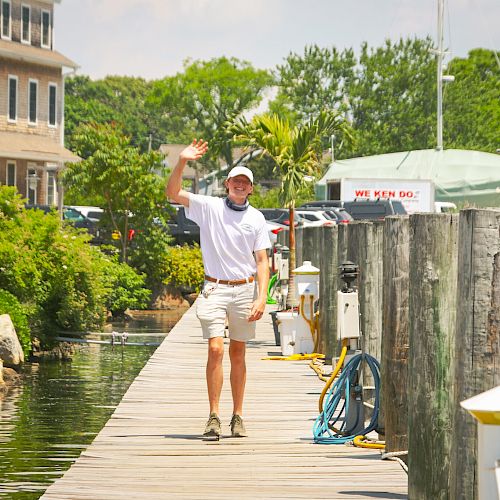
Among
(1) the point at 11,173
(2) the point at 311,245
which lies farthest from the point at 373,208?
(2) the point at 311,245

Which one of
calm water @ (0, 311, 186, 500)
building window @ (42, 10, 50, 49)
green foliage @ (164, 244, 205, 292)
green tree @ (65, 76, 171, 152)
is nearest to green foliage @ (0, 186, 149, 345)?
calm water @ (0, 311, 186, 500)

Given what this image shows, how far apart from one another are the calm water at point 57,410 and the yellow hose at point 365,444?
3.31 meters

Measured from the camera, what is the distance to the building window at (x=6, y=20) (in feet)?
179

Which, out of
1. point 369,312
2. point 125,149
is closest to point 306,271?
point 369,312

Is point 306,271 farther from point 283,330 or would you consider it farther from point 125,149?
point 125,149

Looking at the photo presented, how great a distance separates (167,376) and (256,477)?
6.03 m

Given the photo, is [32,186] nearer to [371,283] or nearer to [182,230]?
[182,230]

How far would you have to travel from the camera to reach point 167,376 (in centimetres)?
1476

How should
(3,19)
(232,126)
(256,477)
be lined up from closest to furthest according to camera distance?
1. (256,477)
2. (232,126)
3. (3,19)

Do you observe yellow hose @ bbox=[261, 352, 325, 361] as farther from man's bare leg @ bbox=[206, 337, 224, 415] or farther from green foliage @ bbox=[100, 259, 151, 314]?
green foliage @ bbox=[100, 259, 151, 314]

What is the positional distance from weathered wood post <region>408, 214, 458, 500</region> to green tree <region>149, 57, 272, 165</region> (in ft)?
302

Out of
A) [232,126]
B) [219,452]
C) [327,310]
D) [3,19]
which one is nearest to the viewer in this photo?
[219,452]

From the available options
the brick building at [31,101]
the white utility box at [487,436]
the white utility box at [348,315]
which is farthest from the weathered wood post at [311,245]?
the brick building at [31,101]

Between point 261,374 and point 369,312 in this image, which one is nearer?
point 369,312
